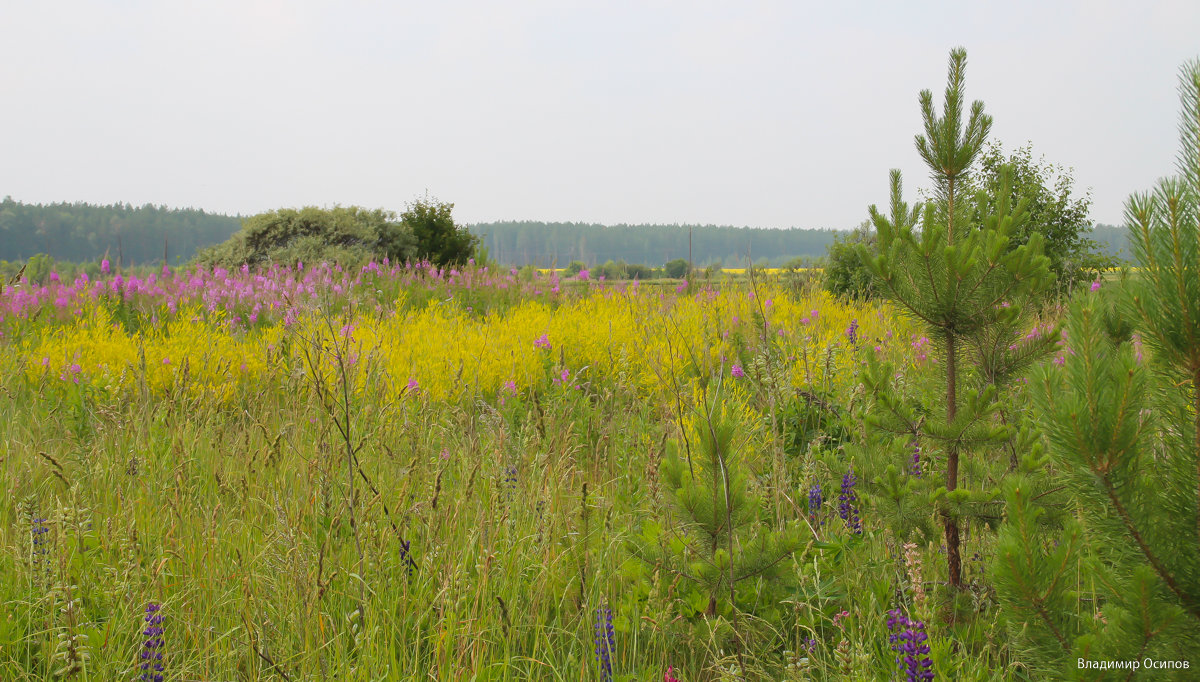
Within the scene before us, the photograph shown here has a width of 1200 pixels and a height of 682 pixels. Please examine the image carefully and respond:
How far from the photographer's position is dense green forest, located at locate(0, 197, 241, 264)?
52.4 m

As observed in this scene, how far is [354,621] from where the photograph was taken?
6.11 feet

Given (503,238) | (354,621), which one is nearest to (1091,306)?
(354,621)

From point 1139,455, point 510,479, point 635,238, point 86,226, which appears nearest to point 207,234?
point 86,226

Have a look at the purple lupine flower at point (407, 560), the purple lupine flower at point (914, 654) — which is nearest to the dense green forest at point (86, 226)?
the purple lupine flower at point (407, 560)

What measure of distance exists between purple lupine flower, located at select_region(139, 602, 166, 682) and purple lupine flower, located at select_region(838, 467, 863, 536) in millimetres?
2131

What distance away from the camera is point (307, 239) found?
40.3 ft

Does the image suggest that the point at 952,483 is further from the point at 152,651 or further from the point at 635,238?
the point at 635,238

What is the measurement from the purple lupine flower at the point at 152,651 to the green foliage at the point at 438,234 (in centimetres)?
1363

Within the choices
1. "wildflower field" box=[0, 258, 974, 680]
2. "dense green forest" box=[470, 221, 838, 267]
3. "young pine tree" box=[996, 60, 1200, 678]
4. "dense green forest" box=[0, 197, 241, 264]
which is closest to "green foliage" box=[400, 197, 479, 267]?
"wildflower field" box=[0, 258, 974, 680]

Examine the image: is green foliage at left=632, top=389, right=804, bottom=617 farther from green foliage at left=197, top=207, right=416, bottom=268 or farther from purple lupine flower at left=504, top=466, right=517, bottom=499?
green foliage at left=197, top=207, right=416, bottom=268

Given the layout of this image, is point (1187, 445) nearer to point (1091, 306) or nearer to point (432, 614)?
point (1091, 306)

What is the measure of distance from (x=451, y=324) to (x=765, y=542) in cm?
469

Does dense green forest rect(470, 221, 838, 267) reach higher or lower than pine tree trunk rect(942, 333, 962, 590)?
higher

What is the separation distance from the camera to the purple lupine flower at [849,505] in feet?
7.74
